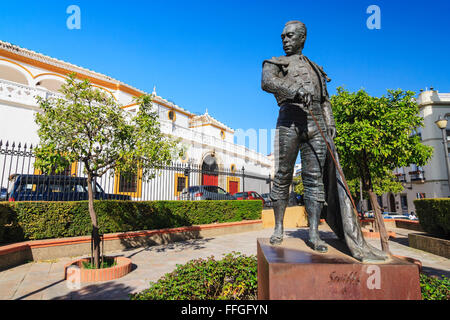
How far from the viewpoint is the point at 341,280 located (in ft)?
7.10

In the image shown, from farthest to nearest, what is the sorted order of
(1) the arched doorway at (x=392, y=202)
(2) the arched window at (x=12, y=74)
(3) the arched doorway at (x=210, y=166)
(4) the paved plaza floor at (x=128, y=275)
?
(1) the arched doorway at (x=392, y=202) < (3) the arched doorway at (x=210, y=166) < (2) the arched window at (x=12, y=74) < (4) the paved plaza floor at (x=128, y=275)

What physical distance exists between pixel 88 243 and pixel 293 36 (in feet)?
22.6

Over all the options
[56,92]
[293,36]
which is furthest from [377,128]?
[56,92]

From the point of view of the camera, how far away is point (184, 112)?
82.4 feet

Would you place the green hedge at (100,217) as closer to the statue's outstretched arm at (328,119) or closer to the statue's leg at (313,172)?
the statue's leg at (313,172)

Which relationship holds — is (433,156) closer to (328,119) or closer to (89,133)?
(328,119)

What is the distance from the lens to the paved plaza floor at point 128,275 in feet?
13.0

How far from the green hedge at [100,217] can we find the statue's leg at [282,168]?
5.86 m

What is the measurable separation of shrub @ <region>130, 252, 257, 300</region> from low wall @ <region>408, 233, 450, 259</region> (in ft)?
19.6

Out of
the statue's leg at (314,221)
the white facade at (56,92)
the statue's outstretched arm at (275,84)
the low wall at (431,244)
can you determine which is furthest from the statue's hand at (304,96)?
the low wall at (431,244)

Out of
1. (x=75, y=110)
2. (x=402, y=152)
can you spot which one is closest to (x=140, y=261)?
(x=75, y=110)
